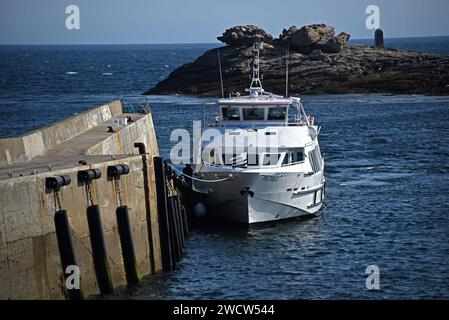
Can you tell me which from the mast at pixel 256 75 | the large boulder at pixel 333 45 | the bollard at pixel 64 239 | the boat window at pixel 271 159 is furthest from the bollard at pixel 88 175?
the large boulder at pixel 333 45

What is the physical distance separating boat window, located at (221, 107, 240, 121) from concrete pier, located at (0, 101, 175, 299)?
7.78 metres

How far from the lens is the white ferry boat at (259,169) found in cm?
3900

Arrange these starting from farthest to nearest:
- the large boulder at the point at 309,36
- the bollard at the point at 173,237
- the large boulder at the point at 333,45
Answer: the large boulder at the point at 309,36 → the large boulder at the point at 333,45 → the bollard at the point at 173,237

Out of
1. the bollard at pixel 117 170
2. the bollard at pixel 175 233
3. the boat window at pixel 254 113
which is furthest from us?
the boat window at pixel 254 113

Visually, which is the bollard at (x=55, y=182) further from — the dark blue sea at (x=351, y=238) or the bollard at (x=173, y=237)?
the bollard at (x=173, y=237)

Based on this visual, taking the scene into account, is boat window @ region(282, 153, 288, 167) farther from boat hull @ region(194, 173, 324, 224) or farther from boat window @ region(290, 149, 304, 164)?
boat hull @ region(194, 173, 324, 224)

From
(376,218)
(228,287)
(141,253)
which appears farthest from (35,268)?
(376,218)

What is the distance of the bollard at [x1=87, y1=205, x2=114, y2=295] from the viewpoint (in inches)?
1119

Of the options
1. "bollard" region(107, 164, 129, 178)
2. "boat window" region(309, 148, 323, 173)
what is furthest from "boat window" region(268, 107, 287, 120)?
"bollard" region(107, 164, 129, 178)

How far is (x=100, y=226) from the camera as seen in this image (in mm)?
28516

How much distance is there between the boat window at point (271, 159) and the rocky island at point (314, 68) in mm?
54940

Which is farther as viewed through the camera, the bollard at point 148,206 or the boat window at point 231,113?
the boat window at point 231,113

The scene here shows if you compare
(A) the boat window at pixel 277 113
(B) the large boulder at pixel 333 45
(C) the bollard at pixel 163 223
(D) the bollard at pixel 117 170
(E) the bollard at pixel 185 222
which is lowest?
(E) the bollard at pixel 185 222
